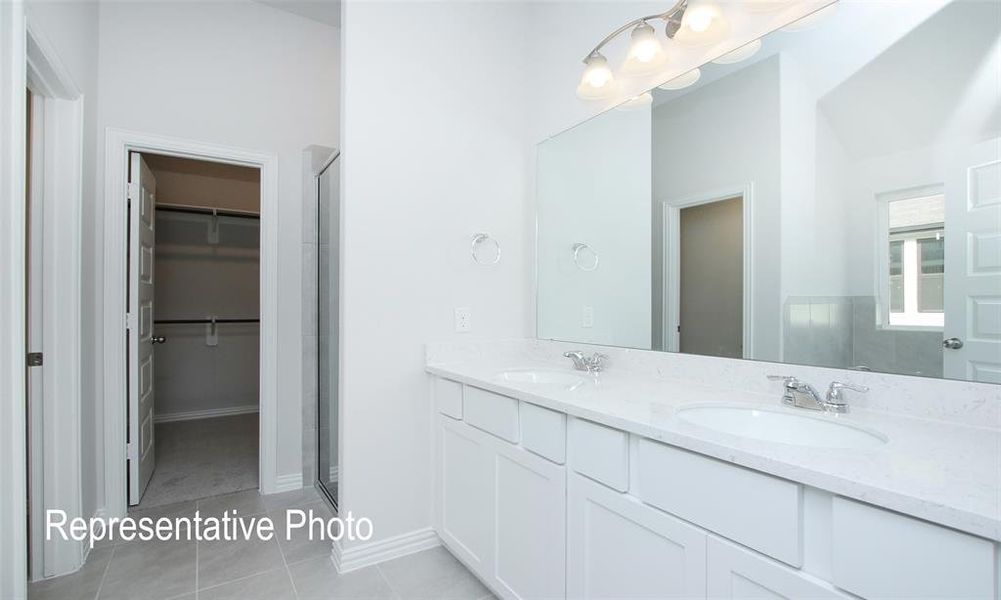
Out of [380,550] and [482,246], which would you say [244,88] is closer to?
[482,246]

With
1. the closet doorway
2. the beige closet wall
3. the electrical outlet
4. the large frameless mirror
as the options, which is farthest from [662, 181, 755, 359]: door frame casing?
the beige closet wall

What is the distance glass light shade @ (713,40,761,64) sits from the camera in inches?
57.4

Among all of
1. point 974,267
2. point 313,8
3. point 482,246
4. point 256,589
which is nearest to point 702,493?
point 974,267

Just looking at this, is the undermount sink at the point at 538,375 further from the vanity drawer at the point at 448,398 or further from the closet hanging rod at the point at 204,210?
the closet hanging rod at the point at 204,210

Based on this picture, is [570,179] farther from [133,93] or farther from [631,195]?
[133,93]

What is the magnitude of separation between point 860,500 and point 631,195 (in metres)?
1.40

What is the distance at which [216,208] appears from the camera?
4238 mm

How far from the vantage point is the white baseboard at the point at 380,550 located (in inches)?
74.3

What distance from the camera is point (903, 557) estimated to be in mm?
685

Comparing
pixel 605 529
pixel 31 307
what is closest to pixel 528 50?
pixel 605 529

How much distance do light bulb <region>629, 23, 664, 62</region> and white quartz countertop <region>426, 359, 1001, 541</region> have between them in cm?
122

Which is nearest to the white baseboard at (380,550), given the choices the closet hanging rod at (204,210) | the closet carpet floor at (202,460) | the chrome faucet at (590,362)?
the chrome faucet at (590,362)

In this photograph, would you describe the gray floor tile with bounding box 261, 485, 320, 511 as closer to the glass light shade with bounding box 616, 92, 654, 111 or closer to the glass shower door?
the glass shower door

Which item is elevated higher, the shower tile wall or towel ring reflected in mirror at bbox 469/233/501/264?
towel ring reflected in mirror at bbox 469/233/501/264
